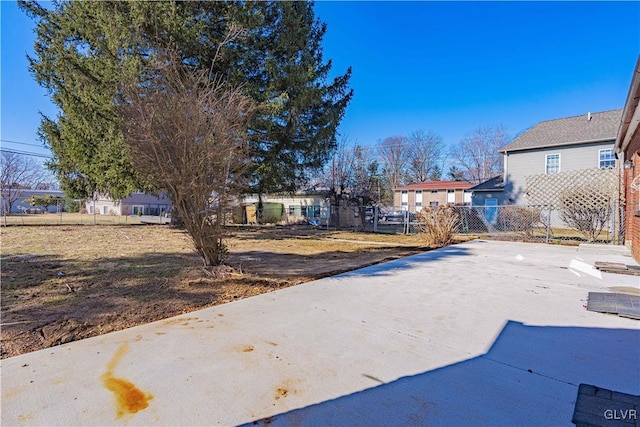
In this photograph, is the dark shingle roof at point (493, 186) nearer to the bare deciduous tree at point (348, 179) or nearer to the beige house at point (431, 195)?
the bare deciduous tree at point (348, 179)

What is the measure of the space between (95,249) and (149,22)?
328 inches

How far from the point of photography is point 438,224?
34.1 feet

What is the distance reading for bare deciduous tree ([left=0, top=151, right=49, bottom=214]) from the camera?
32128 mm

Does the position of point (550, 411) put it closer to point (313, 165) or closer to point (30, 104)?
point (313, 165)

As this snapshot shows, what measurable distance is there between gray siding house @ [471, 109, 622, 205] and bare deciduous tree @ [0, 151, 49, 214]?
4234 cm

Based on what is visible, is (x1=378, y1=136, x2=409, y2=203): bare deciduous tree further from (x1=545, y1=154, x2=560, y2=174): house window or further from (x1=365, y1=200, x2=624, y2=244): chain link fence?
(x1=365, y1=200, x2=624, y2=244): chain link fence

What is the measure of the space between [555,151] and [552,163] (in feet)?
2.29

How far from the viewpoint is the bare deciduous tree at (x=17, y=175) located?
105ft

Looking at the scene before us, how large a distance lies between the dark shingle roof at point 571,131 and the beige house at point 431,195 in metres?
12.4

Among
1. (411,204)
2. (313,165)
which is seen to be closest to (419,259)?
(313,165)

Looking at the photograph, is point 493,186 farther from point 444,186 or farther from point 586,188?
point 444,186

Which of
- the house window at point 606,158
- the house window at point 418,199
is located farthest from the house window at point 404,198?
the house window at point 606,158

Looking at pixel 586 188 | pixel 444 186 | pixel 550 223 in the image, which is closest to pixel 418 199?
pixel 444 186

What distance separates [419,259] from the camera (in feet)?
24.8
